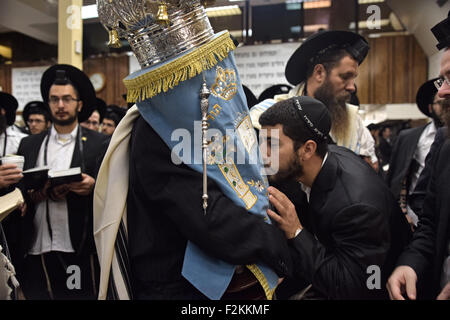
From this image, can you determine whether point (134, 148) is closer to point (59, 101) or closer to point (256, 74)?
point (59, 101)

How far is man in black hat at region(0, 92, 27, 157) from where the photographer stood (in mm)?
2834

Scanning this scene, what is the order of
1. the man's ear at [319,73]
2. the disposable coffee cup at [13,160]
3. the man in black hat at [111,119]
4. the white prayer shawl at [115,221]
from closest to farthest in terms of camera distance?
1. the white prayer shawl at [115,221]
2. the disposable coffee cup at [13,160]
3. the man's ear at [319,73]
4. the man in black hat at [111,119]

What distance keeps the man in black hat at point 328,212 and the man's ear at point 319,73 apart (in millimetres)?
643

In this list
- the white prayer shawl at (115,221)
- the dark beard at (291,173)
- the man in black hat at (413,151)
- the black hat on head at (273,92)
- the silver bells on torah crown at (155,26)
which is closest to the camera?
the silver bells on torah crown at (155,26)

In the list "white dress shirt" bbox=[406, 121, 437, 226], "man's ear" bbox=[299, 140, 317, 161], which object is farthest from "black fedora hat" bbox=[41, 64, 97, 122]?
"white dress shirt" bbox=[406, 121, 437, 226]

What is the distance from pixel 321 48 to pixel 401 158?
64.7 inches

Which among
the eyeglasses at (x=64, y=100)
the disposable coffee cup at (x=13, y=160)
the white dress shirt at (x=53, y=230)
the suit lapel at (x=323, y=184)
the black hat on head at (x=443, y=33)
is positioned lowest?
the white dress shirt at (x=53, y=230)

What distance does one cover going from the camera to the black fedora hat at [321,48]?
1.90 meters

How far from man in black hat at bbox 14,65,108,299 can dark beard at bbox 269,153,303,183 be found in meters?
1.27

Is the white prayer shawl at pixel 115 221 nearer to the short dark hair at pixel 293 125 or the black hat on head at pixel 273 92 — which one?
the short dark hair at pixel 293 125

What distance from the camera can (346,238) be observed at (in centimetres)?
125

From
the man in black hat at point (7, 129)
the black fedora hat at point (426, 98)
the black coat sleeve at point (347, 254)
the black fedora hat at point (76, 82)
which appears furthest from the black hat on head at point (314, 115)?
the man in black hat at point (7, 129)
